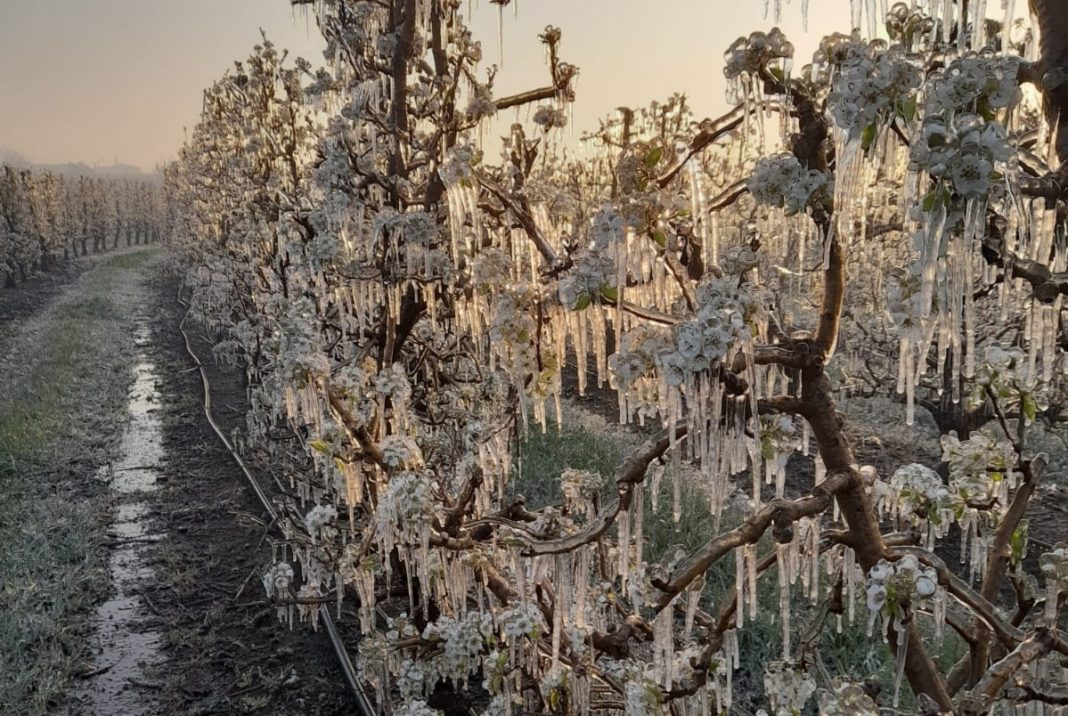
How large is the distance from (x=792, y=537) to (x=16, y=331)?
30645 mm

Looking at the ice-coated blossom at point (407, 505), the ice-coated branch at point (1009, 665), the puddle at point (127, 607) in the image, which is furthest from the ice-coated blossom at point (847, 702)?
the puddle at point (127, 607)

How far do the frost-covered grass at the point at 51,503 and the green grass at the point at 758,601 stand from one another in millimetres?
5019

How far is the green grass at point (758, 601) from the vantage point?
5781 mm

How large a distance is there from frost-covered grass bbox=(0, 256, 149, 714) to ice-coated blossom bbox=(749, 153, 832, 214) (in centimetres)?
710

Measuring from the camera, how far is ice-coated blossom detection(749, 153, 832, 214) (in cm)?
194

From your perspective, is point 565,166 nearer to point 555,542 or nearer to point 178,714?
point 178,714

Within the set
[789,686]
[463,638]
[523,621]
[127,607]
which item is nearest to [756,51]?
[789,686]

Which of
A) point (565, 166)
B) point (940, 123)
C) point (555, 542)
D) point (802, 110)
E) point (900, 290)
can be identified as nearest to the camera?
point (940, 123)

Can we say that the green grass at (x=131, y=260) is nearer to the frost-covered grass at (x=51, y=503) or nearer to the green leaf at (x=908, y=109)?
the frost-covered grass at (x=51, y=503)

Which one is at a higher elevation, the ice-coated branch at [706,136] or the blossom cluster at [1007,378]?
the ice-coated branch at [706,136]

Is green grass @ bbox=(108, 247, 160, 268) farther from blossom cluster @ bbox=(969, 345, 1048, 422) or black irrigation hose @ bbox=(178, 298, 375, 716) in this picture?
blossom cluster @ bbox=(969, 345, 1048, 422)

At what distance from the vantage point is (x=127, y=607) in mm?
8055

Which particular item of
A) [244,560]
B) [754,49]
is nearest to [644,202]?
[754,49]

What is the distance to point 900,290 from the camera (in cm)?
193
